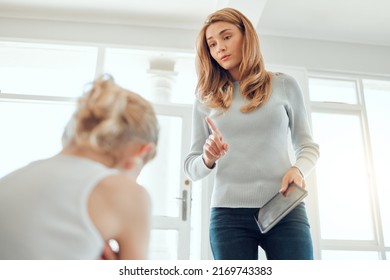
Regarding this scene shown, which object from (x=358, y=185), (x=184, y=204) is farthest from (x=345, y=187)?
(x=184, y=204)

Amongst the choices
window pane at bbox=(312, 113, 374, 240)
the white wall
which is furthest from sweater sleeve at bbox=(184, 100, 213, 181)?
the white wall

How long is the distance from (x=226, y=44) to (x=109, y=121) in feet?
1.33

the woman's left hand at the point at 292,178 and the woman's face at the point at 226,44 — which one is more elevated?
the woman's face at the point at 226,44

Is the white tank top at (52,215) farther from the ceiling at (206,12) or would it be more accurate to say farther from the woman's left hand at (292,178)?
the ceiling at (206,12)

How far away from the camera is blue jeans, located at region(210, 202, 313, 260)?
54 centimetres

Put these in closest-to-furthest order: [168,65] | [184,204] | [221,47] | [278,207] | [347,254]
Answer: [278,207], [221,47], [347,254], [184,204], [168,65]

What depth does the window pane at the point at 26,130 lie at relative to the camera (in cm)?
44

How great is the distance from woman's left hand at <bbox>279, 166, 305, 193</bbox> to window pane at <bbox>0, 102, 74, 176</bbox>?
13.8 inches

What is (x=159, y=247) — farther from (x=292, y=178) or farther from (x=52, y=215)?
(x=52, y=215)

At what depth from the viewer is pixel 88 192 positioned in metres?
0.29

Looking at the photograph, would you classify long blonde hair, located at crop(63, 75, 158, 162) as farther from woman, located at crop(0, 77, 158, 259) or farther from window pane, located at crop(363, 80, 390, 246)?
window pane, located at crop(363, 80, 390, 246)

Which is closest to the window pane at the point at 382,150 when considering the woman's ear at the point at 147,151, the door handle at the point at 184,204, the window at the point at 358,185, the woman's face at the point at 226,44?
the window at the point at 358,185

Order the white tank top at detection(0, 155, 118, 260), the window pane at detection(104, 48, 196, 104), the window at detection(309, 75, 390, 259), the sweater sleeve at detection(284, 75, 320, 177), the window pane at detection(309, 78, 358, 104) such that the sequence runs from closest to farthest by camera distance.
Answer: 1. the white tank top at detection(0, 155, 118, 260)
2. the sweater sleeve at detection(284, 75, 320, 177)
3. the window at detection(309, 75, 390, 259)
4. the window pane at detection(104, 48, 196, 104)
5. the window pane at detection(309, 78, 358, 104)

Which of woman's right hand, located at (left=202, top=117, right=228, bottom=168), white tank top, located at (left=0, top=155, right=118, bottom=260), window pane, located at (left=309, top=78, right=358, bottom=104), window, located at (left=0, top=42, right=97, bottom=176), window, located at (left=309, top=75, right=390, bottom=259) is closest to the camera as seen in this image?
white tank top, located at (left=0, top=155, right=118, bottom=260)
